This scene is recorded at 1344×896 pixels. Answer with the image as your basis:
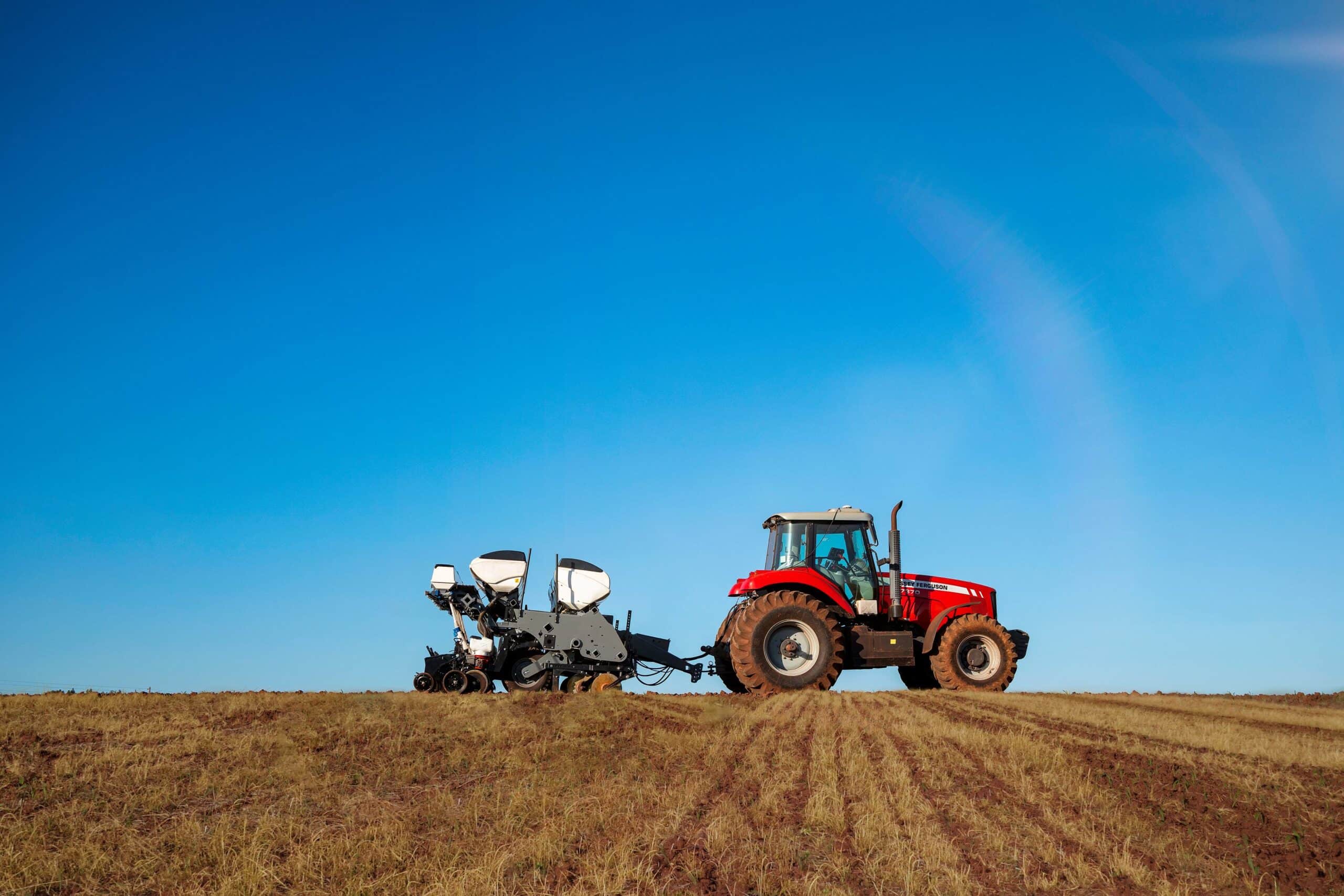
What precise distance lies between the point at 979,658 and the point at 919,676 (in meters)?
1.49

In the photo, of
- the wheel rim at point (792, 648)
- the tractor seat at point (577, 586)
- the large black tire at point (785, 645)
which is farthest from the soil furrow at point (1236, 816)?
the tractor seat at point (577, 586)

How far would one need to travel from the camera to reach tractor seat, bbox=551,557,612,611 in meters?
16.7

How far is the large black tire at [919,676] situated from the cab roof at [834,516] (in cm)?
284

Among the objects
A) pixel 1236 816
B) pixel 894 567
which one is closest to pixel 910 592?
pixel 894 567

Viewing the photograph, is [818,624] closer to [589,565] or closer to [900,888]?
[589,565]

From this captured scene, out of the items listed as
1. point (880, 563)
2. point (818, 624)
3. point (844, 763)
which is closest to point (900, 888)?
point (844, 763)

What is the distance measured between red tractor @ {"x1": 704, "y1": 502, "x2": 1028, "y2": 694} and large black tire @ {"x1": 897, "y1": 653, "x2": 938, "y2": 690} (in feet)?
0.25

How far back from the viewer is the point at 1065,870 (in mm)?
5215

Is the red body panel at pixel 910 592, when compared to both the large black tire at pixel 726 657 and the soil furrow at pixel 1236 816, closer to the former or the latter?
the large black tire at pixel 726 657

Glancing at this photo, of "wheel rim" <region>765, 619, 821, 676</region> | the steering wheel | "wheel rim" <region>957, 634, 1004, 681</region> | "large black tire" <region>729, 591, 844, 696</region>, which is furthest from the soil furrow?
the steering wheel

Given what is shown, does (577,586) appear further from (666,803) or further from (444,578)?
(666,803)

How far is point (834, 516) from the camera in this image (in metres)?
16.6

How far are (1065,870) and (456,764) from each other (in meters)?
5.85

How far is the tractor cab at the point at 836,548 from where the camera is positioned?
54.3 feet
